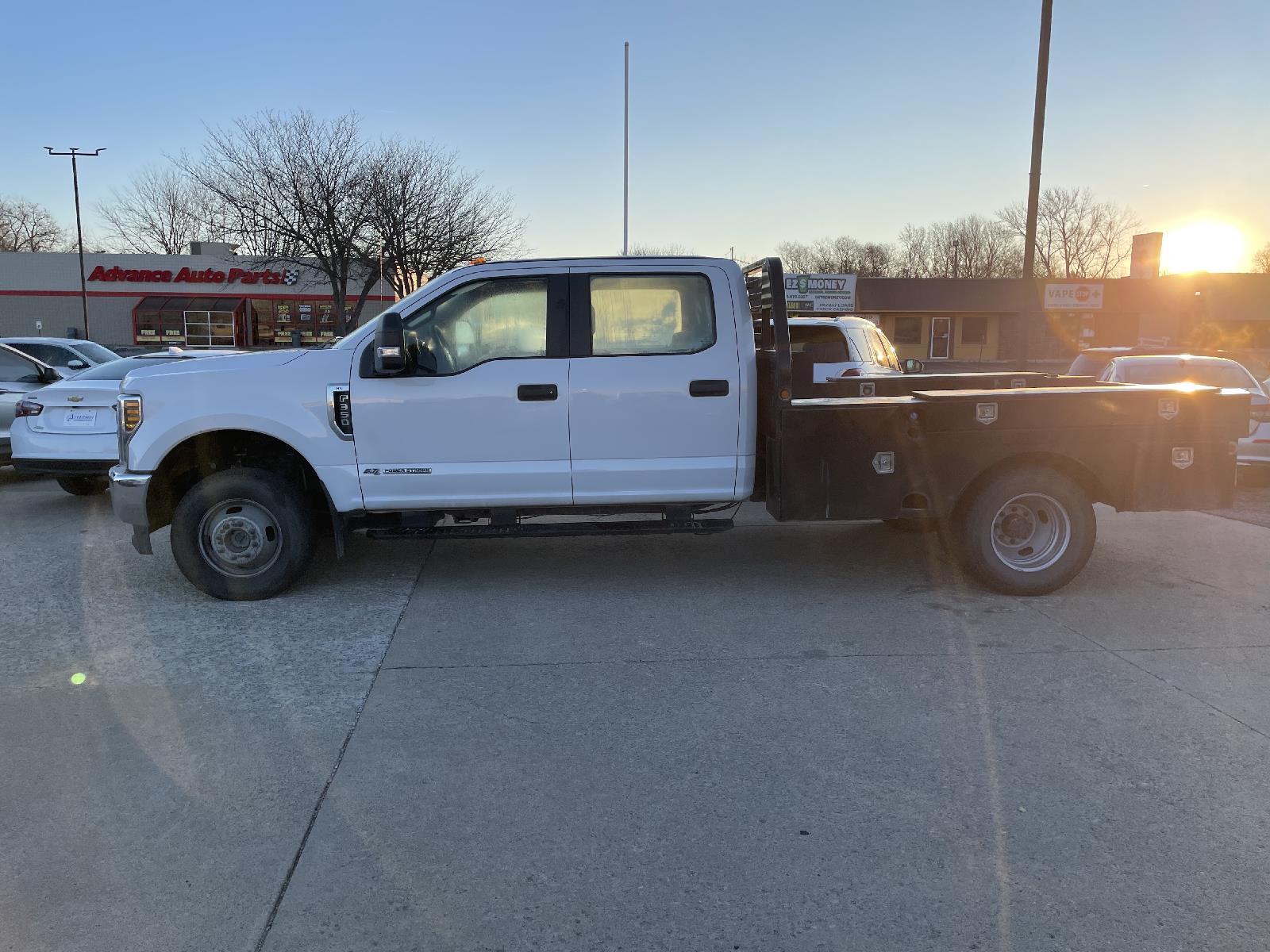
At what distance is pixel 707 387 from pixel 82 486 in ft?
25.6

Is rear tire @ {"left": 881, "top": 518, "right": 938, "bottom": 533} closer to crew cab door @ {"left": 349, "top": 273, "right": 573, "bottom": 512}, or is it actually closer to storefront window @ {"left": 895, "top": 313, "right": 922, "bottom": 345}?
crew cab door @ {"left": 349, "top": 273, "right": 573, "bottom": 512}

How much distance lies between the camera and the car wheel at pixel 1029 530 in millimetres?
6039

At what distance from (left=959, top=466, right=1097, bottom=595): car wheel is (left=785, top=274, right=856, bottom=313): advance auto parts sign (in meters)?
36.0

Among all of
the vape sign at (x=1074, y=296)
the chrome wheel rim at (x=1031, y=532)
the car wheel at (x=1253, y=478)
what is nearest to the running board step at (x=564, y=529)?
the chrome wheel rim at (x=1031, y=532)

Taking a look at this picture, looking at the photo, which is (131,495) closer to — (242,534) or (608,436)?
(242,534)

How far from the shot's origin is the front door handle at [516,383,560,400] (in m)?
5.93

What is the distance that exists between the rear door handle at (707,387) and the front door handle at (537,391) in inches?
33.5

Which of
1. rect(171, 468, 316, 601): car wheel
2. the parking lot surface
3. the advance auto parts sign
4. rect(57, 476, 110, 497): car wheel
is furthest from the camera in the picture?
the advance auto parts sign

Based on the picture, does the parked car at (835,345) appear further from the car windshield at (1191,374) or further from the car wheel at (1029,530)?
the car wheel at (1029,530)

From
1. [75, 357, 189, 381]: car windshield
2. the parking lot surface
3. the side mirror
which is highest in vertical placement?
the side mirror

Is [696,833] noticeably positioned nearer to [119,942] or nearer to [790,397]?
[119,942]

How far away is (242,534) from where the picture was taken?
6117mm

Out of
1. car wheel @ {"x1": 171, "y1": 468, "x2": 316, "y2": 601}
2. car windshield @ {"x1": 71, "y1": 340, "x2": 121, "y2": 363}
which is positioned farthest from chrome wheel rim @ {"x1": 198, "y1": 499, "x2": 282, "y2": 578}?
car windshield @ {"x1": 71, "y1": 340, "x2": 121, "y2": 363}

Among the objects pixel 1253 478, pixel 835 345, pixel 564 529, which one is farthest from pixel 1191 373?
pixel 564 529
